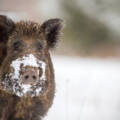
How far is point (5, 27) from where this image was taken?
7684 mm

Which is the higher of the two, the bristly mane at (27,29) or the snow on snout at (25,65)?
the bristly mane at (27,29)

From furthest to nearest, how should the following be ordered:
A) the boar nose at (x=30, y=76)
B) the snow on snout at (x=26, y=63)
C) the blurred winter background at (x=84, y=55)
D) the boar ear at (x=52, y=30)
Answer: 1. the blurred winter background at (x=84, y=55)
2. the boar ear at (x=52, y=30)
3. the snow on snout at (x=26, y=63)
4. the boar nose at (x=30, y=76)

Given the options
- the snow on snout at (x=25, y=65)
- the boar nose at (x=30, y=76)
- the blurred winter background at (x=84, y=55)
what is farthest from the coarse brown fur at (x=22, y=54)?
the blurred winter background at (x=84, y=55)

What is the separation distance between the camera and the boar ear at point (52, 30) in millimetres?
7922

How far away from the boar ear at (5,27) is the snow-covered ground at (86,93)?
3.89ft

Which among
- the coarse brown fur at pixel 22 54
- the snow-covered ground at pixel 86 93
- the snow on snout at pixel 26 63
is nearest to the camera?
the snow on snout at pixel 26 63

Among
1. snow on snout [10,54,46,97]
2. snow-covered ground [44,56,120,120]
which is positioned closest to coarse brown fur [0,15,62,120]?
snow on snout [10,54,46,97]

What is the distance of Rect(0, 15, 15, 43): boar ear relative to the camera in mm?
7623

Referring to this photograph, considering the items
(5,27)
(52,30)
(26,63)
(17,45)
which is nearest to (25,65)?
(26,63)

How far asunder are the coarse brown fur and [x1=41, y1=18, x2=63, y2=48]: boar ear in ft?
0.05

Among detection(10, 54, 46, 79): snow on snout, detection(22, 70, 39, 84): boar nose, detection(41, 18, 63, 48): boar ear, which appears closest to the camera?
detection(22, 70, 39, 84): boar nose

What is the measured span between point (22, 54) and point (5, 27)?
0.57 meters

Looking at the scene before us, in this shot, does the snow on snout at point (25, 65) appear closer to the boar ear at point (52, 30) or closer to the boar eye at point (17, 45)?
the boar eye at point (17, 45)

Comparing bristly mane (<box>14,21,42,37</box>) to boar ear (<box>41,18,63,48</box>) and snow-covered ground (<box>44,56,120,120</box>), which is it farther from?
snow-covered ground (<box>44,56,120,120</box>)
